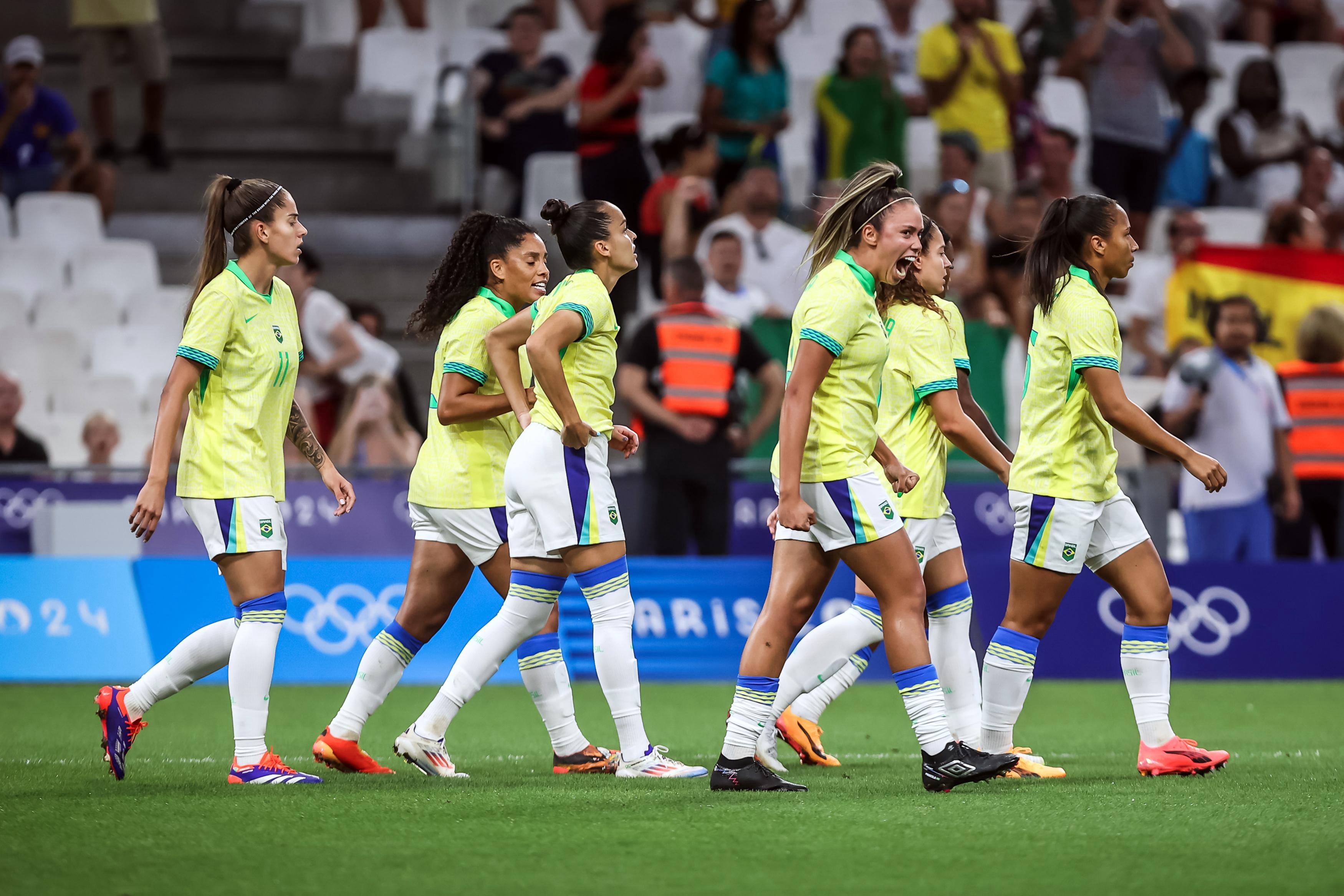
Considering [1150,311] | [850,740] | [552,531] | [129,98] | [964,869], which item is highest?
[129,98]

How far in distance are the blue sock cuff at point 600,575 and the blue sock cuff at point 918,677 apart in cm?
115

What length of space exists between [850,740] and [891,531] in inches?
109

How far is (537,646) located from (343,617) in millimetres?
4524

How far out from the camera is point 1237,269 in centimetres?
1445

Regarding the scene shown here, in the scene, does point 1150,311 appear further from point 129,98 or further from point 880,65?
point 129,98

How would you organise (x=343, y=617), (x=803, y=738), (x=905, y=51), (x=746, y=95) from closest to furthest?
(x=803, y=738)
(x=343, y=617)
(x=746, y=95)
(x=905, y=51)

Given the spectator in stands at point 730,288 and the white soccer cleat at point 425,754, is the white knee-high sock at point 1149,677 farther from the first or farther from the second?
the spectator in stands at point 730,288

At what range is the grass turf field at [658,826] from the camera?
4.58m

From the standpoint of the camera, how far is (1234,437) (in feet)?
39.5

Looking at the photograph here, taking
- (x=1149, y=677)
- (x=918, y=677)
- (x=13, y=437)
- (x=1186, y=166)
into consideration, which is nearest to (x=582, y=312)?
(x=918, y=677)

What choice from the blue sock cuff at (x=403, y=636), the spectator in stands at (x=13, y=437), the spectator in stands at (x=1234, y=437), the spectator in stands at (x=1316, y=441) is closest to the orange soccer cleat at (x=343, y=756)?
the blue sock cuff at (x=403, y=636)

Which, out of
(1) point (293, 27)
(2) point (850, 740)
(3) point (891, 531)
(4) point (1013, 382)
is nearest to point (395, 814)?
(3) point (891, 531)

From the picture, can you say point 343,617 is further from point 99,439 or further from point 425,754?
point 425,754

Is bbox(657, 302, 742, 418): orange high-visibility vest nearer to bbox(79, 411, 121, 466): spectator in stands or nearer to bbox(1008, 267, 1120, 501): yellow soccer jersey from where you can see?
bbox(79, 411, 121, 466): spectator in stands
